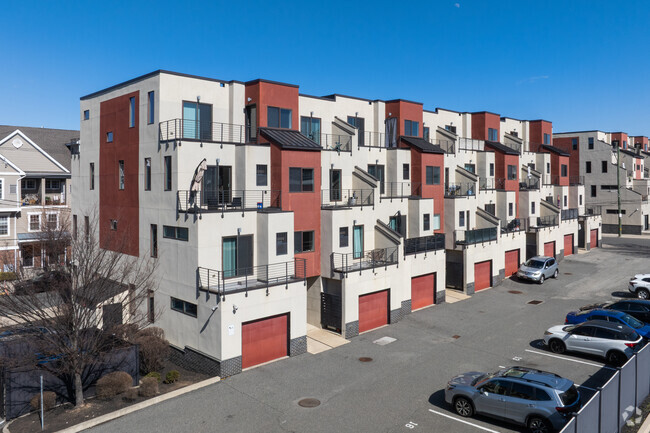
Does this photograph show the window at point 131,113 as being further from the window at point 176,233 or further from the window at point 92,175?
the window at point 176,233

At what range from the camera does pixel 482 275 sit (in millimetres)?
36719

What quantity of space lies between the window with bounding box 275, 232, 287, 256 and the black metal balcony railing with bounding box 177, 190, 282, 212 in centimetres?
183

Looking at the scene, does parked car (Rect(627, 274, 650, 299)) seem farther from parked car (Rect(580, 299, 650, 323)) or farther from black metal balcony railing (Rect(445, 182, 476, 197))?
black metal balcony railing (Rect(445, 182, 476, 197))

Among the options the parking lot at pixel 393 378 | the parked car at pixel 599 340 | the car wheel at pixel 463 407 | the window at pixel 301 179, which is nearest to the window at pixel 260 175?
the window at pixel 301 179

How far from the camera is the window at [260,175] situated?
25.4 m

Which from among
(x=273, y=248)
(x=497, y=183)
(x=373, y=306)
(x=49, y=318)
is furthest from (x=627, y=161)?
(x=49, y=318)

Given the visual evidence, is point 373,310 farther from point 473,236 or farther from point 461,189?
point 461,189

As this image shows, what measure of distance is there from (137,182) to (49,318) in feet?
35.6

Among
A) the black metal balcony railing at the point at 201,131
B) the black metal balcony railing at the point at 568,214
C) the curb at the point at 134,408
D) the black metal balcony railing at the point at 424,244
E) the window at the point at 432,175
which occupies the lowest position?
the curb at the point at 134,408

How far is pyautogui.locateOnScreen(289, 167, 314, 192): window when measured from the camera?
25688mm

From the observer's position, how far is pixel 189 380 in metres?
21.0

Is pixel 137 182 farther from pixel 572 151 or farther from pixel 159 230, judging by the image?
pixel 572 151

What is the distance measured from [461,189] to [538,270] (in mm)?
8928

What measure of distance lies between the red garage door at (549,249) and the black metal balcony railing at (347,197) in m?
22.9
